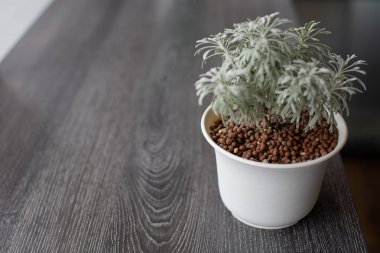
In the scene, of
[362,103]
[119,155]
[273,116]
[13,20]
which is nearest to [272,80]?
[273,116]

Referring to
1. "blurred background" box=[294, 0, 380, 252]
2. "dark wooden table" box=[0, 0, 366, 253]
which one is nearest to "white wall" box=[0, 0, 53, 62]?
"dark wooden table" box=[0, 0, 366, 253]

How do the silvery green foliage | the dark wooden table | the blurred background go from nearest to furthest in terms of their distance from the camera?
the silvery green foliage, the dark wooden table, the blurred background

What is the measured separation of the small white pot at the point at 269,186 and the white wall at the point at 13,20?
38.0 inches

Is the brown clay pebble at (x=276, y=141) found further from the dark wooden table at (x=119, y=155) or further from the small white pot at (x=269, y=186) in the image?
the dark wooden table at (x=119, y=155)

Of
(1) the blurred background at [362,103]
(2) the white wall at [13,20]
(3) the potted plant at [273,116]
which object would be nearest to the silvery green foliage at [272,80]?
(3) the potted plant at [273,116]

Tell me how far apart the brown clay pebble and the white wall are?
955mm

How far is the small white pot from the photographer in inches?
24.7

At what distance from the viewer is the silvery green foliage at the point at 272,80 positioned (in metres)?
0.57

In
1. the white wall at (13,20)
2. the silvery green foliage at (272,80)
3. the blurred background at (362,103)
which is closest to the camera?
the silvery green foliage at (272,80)

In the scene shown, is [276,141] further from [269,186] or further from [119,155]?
[119,155]

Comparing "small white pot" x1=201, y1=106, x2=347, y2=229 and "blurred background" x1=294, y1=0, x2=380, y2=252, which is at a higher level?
"small white pot" x1=201, y1=106, x2=347, y2=229

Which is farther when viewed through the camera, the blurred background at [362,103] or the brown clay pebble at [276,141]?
the blurred background at [362,103]

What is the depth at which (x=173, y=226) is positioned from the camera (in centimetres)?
72

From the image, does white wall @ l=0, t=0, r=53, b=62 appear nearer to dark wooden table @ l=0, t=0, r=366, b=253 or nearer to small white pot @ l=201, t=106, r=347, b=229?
dark wooden table @ l=0, t=0, r=366, b=253
